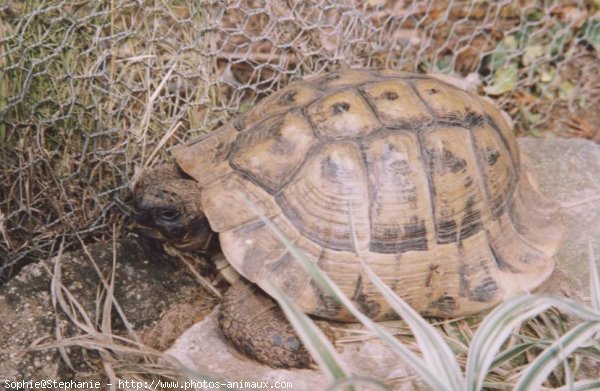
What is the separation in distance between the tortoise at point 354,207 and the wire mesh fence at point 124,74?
0.33 meters

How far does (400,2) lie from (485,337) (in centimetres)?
206

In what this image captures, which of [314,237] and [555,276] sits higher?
[314,237]

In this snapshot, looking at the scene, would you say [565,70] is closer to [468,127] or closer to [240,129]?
[468,127]

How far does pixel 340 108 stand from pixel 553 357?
0.96 metres

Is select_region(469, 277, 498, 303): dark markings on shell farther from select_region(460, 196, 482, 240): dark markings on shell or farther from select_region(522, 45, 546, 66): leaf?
select_region(522, 45, 546, 66): leaf

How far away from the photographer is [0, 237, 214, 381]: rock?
194cm

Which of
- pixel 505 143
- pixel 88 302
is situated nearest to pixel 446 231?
pixel 505 143

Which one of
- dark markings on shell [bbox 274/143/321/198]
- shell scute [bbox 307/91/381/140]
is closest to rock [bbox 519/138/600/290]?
shell scute [bbox 307/91/381/140]

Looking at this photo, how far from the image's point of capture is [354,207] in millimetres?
2049

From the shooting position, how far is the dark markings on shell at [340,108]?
6.89 feet

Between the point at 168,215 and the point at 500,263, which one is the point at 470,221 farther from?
the point at 168,215

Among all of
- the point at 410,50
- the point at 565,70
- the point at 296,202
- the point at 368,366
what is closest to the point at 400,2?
the point at 410,50

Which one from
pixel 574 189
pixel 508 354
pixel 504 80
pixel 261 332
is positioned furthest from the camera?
pixel 504 80

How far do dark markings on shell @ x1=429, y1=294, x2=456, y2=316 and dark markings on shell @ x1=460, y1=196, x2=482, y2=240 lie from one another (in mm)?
205
